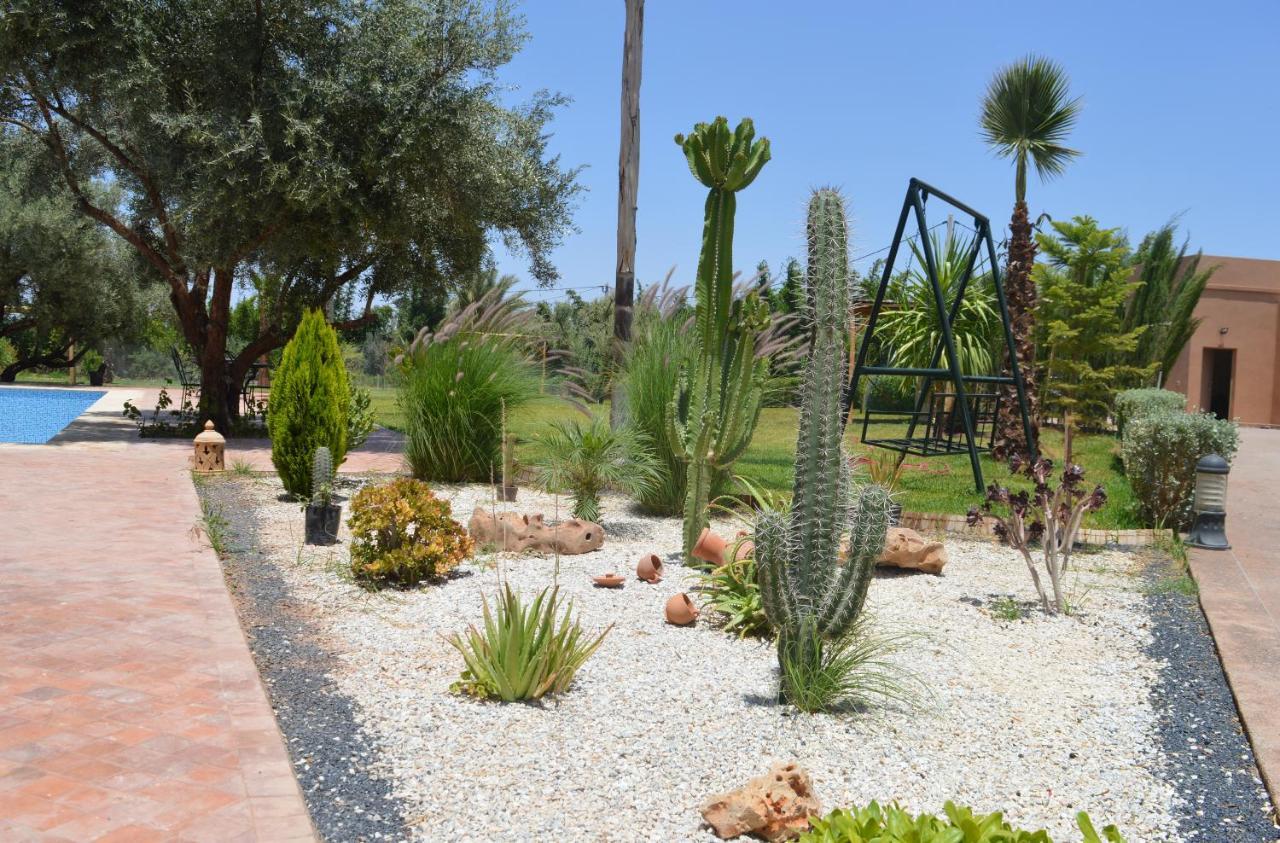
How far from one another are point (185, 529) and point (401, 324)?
27051 mm

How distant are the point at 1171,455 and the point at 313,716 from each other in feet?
22.1

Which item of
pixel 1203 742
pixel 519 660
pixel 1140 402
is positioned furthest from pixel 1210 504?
pixel 1140 402

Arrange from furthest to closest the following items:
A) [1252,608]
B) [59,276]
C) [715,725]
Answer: [59,276]
[1252,608]
[715,725]

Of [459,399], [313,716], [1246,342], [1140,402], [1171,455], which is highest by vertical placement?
[1246,342]

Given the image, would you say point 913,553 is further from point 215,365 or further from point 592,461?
point 215,365

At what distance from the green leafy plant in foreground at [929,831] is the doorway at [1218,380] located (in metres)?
27.3

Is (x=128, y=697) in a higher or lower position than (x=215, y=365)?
lower

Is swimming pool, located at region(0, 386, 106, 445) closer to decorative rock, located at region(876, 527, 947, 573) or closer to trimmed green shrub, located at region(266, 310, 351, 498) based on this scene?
trimmed green shrub, located at region(266, 310, 351, 498)

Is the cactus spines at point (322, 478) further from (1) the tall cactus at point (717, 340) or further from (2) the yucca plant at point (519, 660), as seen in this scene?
(2) the yucca plant at point (519, 660)

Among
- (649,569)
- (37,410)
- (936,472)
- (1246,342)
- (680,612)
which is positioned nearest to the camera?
(680,612)

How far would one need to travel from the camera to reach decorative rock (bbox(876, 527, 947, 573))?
6.07 meters

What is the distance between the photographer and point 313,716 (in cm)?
356

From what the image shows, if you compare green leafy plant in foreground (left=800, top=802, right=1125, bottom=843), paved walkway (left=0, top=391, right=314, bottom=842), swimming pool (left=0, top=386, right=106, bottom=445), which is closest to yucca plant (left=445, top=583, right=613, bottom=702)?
paved walkway (left=0, top=391, right=314, bottom=842)

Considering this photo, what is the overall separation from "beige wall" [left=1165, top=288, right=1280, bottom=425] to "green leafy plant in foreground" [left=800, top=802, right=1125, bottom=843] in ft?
83.7
